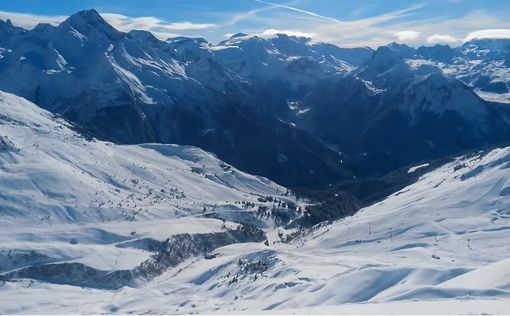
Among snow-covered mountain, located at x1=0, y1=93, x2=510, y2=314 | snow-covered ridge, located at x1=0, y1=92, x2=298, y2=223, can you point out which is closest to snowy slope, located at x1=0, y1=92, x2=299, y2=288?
snow-covered ridge, located at x1=0, y1=92, x2=298, y2=223

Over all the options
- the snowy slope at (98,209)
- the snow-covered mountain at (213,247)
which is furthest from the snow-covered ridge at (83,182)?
the snow-covered mountain at (213,247)

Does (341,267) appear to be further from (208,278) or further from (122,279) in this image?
(122,279)

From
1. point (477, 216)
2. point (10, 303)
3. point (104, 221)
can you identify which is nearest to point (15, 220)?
point (104, 221)

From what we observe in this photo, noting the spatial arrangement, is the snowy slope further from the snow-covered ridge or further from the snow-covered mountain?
the snow-covered mountain

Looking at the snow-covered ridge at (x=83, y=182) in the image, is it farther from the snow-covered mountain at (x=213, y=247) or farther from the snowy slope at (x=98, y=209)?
the snow-covered mountain at (x=213, y=247)

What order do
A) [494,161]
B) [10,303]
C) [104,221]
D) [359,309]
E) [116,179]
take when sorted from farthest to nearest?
[116,179]
[494,161]
[104,221]
[10,303]
[359,309]

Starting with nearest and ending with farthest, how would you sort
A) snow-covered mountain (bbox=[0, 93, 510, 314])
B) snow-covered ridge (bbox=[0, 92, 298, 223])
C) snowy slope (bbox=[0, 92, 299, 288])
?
snow-covered mountain (bbox=[0, 93, 510, 314]), snowy slope (bbox=[0, 92, 299, 288]), snow-covered ridge (bbox=[0, 92, 298, 223])

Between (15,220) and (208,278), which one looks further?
(15,220)

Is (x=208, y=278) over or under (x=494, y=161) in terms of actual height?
under
